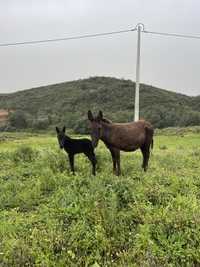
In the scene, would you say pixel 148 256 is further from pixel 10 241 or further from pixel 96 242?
pixel 10 241

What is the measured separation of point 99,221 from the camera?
24.2 feet

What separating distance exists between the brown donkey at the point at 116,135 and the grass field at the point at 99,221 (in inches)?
50.9

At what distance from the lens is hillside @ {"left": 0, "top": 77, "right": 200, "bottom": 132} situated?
188 ft

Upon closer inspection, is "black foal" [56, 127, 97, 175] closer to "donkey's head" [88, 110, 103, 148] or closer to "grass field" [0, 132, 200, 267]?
"donkey's head" [88, 110, 103, 148]

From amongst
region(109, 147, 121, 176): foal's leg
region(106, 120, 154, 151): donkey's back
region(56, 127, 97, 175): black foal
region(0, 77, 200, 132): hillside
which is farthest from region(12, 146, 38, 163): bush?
region(0, 77, 200, 132): hillside

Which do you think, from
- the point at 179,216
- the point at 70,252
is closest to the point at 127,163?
the point at 179,216

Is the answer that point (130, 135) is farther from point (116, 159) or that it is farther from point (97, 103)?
point (97, 103)

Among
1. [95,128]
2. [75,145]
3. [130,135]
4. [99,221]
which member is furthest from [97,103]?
[99,221]

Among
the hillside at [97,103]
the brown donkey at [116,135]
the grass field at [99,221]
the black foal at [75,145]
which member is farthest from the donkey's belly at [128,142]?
the hillside at [97,103]

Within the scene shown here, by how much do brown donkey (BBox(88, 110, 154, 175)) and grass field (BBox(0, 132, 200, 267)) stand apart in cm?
129

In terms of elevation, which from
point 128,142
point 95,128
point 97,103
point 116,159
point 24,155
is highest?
point 95,128

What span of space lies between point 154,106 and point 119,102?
5934 millimetres

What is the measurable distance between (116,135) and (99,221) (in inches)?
188

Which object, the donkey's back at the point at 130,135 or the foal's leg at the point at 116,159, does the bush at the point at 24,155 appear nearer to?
the foal's leg at the point at 116,159
